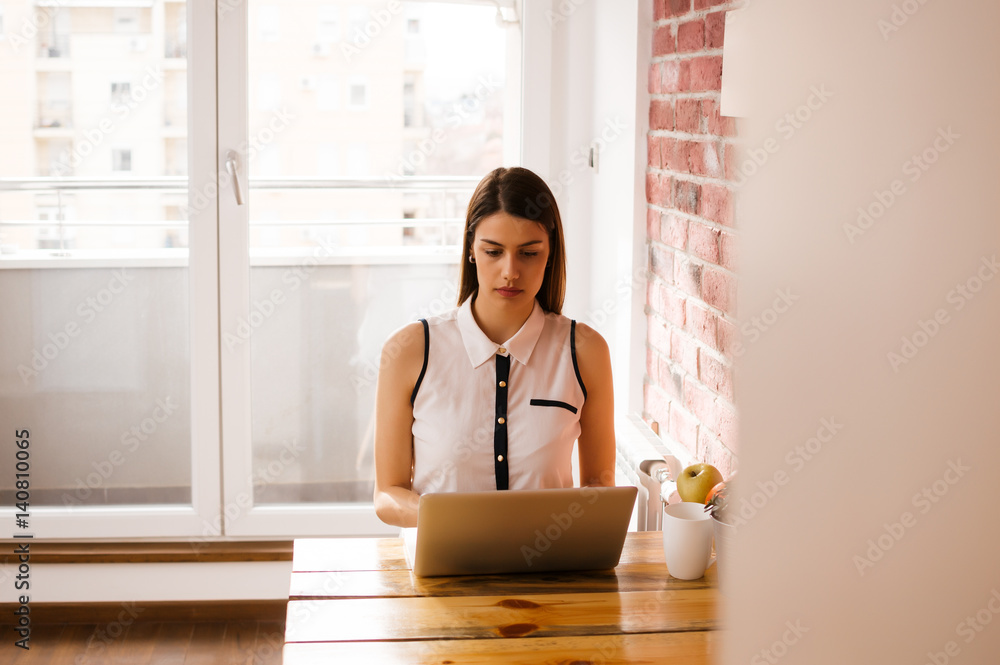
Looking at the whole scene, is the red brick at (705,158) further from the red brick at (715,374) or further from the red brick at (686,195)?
the red brick at (715,374)

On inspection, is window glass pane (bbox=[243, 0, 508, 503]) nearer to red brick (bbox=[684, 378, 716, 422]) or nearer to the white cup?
red brick (bbox=[684, 378, 716, 422])

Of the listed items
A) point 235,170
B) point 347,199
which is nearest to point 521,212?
point 347,199

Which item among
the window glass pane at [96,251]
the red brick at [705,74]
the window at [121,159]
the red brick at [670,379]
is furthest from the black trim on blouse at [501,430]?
the window at [121,159]

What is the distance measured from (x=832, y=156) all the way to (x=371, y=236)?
2.81 meters

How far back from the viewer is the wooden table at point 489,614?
1.20 m

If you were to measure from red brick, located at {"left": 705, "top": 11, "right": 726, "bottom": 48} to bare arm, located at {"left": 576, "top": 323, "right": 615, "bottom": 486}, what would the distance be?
24.6 inches

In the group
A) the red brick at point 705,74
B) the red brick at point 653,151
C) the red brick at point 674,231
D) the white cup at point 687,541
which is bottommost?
the white cup at point 687,541

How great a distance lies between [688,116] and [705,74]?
122 mm

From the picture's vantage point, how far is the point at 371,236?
2.93m

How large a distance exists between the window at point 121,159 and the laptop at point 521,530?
1893mm

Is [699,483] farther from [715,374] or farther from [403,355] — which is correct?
[403,355]

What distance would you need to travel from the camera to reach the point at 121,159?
281 cm

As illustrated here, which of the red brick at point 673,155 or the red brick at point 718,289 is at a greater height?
the red brick at point 673,155

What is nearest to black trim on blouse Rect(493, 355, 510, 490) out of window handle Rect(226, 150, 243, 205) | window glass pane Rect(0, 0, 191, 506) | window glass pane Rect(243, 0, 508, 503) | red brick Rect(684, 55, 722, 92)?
red brick Rect(684, 55, 722, 92)
